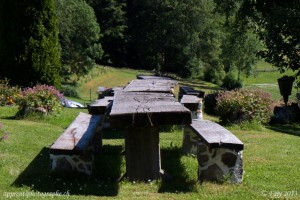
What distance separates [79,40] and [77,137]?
130 ft

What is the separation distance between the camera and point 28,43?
16750 mm

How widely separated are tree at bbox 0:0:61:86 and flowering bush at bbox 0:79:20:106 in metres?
1.19

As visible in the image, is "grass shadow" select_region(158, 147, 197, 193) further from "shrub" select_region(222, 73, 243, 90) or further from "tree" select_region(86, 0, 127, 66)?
"tree" select_region(86, 0, 127, 66)

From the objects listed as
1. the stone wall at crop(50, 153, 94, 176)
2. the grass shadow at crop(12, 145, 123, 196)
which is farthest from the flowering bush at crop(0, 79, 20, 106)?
the stone wall at crop(50, 153, 94, 176)

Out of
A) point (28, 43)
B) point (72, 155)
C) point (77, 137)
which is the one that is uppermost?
point (28, 43)

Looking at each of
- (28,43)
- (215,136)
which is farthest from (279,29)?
(215,136)

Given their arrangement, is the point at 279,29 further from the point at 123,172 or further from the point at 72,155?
the point at 72,155

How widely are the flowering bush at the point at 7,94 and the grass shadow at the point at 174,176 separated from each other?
26.3 ft

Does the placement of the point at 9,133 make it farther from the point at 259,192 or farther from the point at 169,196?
the point at 259,192

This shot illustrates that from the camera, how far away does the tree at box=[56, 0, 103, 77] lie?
43438mm

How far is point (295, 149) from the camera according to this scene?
9805 mm

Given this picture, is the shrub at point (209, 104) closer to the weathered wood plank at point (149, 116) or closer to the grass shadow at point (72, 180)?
the grass shadow at point (72, 180)

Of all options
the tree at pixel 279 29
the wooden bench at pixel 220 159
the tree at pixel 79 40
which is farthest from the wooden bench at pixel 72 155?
the tree at pixel 79 40

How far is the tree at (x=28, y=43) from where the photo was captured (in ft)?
55.0
